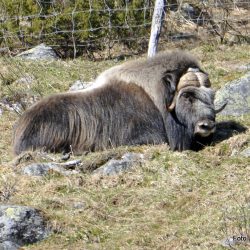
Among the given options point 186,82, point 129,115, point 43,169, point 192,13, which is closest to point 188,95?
point 186,82

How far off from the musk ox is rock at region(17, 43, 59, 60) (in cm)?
297

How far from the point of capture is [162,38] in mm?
10406

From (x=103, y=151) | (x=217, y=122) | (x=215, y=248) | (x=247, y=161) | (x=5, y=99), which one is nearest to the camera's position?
(x=215, y=248)

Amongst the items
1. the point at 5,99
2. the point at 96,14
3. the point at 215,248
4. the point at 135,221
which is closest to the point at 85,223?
the point at 135,221

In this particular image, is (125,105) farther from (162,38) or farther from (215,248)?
(162,38)

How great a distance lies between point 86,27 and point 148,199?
5.16 meters

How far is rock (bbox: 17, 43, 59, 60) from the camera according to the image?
29.6ft

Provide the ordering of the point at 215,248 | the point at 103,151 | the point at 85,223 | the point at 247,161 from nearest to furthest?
the point at 215,248 → the point at 85,223 → the point at 247,161 → the point at 103,151

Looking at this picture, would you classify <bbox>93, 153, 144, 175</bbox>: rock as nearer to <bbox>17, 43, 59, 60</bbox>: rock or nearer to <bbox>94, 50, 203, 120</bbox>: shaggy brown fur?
<bbox>94, 50, 203, 120</bbox>: shaggy brown fur

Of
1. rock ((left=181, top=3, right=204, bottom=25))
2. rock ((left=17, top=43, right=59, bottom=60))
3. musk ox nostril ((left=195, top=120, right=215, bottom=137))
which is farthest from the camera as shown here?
rock ((left=181, top=3, right=204, bottom=25))

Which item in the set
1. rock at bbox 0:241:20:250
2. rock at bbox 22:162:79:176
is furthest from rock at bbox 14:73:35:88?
rock at bbox 0:241:20:250

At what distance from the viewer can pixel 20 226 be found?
4094mm

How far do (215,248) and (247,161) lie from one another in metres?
1.53

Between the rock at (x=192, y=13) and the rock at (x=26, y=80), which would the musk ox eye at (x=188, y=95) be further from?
the rock at (x=192, y=13)
